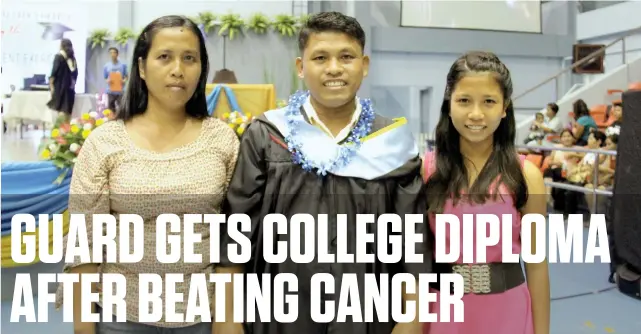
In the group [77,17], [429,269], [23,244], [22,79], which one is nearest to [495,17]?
[77,17]

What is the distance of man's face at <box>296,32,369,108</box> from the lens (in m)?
1.57

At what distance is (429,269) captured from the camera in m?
1.65

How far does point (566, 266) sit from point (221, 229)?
3801 mm

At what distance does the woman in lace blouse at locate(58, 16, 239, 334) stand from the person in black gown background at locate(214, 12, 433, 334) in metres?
0.07

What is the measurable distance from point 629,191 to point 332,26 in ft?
9.61

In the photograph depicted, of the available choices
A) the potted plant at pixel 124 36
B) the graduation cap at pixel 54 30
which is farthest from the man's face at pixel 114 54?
the graduation cap at pixel 54 30

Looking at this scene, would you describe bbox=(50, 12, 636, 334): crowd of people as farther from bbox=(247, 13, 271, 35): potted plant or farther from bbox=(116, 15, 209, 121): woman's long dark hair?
bbox=(247, 13, 271, 35): potted plant

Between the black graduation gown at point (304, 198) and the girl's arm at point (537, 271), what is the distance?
35 centimetres

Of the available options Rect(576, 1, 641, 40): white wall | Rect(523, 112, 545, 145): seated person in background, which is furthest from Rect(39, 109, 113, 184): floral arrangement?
Rect(576, 1, 641, 40): white wall

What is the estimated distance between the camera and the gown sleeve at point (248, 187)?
61.5 inches

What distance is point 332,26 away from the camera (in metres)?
1.59

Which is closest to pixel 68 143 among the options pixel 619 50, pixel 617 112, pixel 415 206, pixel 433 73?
pixel 415 206

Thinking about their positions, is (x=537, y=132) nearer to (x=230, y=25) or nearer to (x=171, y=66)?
(x=230, y=25)

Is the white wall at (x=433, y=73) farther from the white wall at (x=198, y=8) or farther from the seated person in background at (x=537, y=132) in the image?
the seated person in background at (x=537, y=132)
